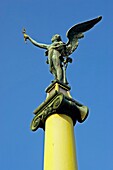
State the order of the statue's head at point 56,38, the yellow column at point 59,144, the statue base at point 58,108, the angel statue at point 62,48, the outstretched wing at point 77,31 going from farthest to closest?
the outstretched wing at point 77,31
the statue's head at point 56,38
the angel statue at point 62,48
the statue base at point 58,108
the yellow column at point 59,144

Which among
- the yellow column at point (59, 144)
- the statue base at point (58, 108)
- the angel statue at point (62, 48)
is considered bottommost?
the yellow column at point (59, 144)

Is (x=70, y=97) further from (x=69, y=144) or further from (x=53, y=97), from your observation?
(x=69, y=144)

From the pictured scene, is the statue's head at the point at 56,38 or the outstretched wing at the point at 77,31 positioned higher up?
the outstretched wing at the point at 77,31

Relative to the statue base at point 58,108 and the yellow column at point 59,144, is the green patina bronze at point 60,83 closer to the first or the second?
the statue base at point 58,108

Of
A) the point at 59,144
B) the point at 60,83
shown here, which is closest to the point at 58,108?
the point at 59,144

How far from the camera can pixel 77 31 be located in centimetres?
1388

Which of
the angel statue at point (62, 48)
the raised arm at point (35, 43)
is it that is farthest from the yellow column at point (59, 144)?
the raised arm at point (35, 43)

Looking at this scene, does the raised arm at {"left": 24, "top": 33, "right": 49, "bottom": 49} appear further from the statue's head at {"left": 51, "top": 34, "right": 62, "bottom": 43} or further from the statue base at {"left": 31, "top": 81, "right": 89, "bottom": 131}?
the statue base at {"left": 31, "top": 81, "right": 89, "bottom": 131}

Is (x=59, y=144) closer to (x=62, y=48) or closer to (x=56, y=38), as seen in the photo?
(x=62, y=48)

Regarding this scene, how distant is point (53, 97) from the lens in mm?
10938

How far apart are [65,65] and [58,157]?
3.85 m

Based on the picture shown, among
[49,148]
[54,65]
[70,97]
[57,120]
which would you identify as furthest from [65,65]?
[49,148]

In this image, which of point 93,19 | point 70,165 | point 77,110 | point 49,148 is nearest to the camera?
point 70,165

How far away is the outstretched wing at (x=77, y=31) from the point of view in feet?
44.2
